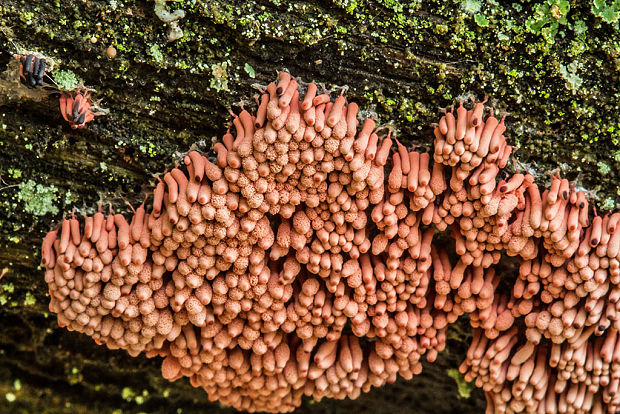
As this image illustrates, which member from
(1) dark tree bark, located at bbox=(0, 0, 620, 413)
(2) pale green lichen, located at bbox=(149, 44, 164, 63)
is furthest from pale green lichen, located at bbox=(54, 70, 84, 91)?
(2) pale green lichen, located at bbox=(149, 44, 164, 63)

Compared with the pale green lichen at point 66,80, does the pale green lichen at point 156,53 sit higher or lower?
higher

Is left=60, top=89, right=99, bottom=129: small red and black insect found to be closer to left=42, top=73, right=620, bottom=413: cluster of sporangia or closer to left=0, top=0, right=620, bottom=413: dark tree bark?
left=0, top=0, right=620, bottom=413: dark tree bark

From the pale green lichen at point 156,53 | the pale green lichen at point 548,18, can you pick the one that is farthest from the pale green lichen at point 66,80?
the pale green lichen at point 548,18

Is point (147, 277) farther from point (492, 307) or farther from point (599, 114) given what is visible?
point (599, 114)

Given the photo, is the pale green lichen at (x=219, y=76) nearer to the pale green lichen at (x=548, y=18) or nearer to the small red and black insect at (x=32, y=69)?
the small red and black insect at (x=32, y=69)

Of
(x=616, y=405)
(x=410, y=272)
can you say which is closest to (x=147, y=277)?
(x=410, y=272)

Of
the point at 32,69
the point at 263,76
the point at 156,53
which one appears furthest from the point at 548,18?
the point at 32,69

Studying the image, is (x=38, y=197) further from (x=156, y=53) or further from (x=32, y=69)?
(x=156, y=53)

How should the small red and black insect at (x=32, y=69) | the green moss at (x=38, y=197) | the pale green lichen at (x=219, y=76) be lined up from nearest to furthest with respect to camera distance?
the small red and black insect at (x=32, y=69) → the pale green lichen at (x=219, y=76) → the green moss at (x=38, y=197)
